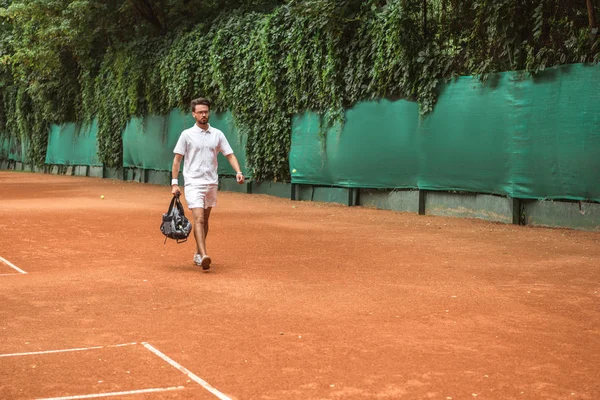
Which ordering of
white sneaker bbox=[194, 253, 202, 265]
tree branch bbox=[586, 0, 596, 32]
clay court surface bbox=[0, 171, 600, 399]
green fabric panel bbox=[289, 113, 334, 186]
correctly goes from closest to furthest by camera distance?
clay court surface bbox=[0, 171, 600, 399]
white sneaker bbox=[194, 253, 202, 265]
tree branch bbox=[586, 0, 596, 32]
green fabric panel bbox=[289, 113, 334, 186]

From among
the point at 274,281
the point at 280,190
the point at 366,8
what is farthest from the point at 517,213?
the point at 280,190

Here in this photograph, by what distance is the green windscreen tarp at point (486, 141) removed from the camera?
1404 centimetres

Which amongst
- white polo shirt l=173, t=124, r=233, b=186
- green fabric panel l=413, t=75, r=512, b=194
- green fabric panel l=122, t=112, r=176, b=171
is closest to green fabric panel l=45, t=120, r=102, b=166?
green fabric panel l=122, t=112, r=176, b=171

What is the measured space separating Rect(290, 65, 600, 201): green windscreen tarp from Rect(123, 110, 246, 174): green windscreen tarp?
4757 millimetres

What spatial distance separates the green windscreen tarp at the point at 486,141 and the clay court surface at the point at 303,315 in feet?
4.59

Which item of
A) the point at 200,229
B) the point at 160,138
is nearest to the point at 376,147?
the point at 200,229

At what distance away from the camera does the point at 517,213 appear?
49.6ft

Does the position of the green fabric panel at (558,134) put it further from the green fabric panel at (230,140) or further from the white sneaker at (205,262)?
the green fabric panel at (230,140)

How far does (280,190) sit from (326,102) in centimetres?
348

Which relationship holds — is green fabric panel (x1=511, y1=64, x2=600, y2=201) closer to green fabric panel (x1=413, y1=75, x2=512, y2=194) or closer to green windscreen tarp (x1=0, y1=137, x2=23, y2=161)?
green fabric panel (x1=413, y1=75, x2=512, y2=194)

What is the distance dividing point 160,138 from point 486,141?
1579 centimetres

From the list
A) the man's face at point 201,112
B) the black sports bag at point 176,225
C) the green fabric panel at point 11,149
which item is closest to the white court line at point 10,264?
the black sports bag at point 176,225

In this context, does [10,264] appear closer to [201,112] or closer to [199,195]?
[199,195]

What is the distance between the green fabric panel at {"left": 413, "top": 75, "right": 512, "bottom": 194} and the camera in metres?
15.5
